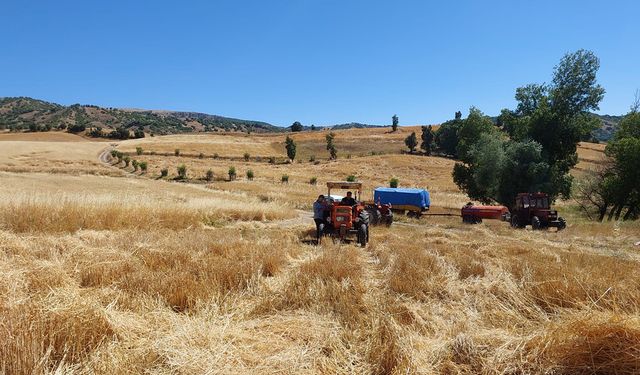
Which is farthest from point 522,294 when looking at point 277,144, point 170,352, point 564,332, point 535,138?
point 277,144

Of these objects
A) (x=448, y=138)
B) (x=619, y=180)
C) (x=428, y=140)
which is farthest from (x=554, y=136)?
(x=428, y=140)

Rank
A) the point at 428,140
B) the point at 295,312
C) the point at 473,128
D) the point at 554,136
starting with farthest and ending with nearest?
1. the point at 428,140
2. the point at 473,128
3. the point at 554,136
4. the point at 295,312

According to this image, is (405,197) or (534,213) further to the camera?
(405,197)

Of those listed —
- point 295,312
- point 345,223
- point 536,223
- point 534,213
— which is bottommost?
point 536,223

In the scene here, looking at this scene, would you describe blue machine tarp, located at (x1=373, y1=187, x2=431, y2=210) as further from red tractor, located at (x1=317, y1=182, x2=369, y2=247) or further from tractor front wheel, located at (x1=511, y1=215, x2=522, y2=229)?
red tractor, located at (x1=317, y1=182, x2=369, y2=247)

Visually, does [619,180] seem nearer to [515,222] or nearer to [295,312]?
[515,222]

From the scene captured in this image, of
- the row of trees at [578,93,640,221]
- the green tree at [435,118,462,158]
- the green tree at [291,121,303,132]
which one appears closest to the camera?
the row of trees at [578,93,640,221]

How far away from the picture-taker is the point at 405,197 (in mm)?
29734

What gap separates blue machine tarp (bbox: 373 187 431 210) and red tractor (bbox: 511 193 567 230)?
23.6ft

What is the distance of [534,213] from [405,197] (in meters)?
9.14

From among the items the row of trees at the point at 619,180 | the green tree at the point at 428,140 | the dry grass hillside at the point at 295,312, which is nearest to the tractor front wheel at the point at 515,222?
the row of trees at the point at 619,180

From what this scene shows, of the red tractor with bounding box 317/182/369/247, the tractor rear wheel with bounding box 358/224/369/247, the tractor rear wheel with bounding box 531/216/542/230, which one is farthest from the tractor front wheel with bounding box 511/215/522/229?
the tractor rear wheel with bounding box 358/224/369/247

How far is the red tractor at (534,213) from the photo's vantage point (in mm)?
22297

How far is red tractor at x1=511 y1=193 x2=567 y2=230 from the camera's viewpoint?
878 inches
